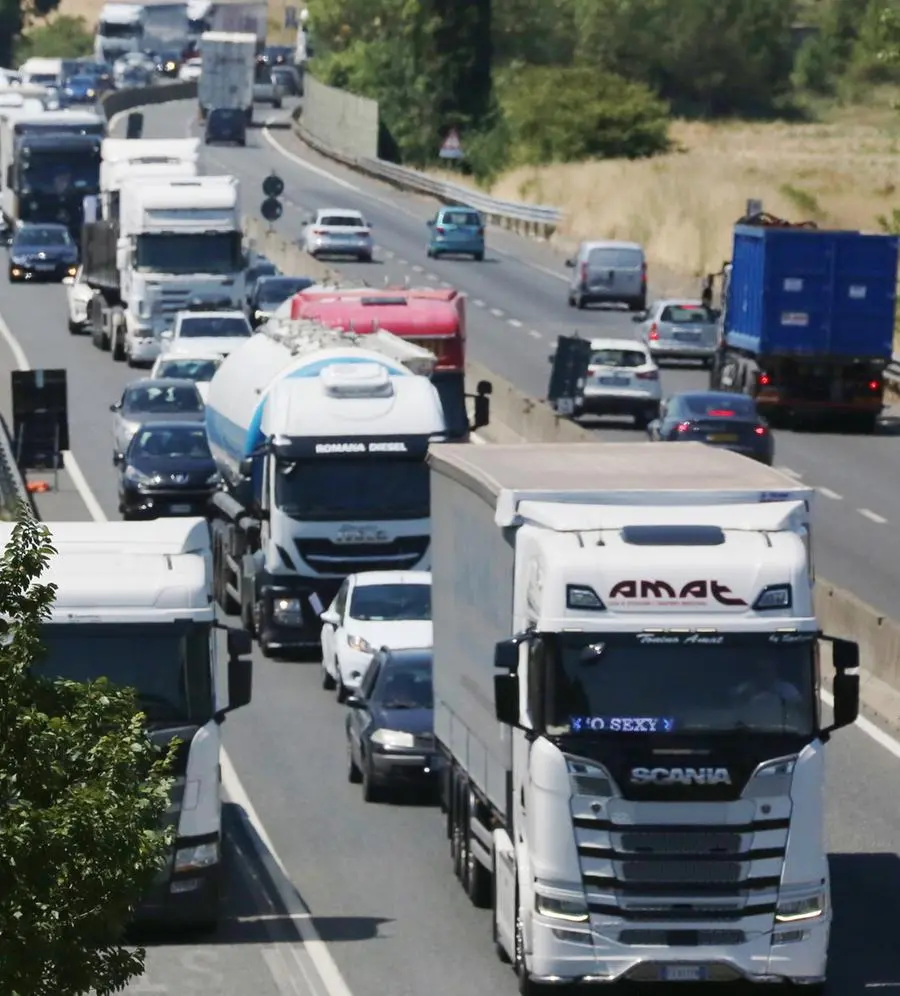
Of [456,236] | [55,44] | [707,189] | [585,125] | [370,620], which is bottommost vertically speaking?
[55,44]

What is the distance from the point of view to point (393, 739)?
22.2 metres

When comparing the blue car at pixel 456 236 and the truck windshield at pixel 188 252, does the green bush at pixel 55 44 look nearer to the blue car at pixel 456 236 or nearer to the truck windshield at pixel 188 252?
the blue car at pixel 456 236

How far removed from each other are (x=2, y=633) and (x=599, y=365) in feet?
120

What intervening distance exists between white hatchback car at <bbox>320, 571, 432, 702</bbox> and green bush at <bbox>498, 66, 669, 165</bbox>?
265 ft

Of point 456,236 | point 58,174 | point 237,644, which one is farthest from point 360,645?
point 456,236

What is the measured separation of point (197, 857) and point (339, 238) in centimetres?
5753

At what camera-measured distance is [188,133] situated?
116m

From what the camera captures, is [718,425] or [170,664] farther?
[718,425]

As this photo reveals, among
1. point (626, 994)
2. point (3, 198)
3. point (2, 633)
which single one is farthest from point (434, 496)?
point (3, 198)

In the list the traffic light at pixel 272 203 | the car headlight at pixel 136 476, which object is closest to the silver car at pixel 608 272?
the traffic light at pixel 272 203

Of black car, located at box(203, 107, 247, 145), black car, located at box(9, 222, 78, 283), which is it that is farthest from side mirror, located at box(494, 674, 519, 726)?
black car, located at box(203, 107, 247, 145)

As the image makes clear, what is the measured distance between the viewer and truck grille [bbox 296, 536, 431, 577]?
29.4m

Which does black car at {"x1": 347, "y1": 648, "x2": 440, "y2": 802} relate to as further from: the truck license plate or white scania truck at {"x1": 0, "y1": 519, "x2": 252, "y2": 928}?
the truck license plate

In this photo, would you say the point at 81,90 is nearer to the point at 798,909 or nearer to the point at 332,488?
the point at 332,488
